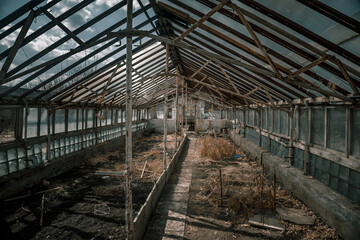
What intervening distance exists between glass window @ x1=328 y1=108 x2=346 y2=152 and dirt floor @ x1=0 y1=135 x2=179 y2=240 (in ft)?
17.7

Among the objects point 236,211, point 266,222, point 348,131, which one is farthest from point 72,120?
point 348,131

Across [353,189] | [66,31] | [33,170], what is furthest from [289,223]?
[33,170]

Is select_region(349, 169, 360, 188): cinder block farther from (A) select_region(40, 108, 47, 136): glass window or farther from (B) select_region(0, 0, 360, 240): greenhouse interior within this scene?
(A) select_region(40, 108, 47, 136): glass window

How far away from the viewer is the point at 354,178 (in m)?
4.13

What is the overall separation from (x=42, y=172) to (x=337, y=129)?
937 centimetres

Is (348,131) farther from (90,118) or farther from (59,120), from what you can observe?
(90,118)

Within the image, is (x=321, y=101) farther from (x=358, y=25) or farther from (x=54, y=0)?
(x=54, y=0)

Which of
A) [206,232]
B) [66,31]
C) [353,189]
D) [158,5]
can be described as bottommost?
[206,232]

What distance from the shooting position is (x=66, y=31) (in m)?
4.36

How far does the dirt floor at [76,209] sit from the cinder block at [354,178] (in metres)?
5.10

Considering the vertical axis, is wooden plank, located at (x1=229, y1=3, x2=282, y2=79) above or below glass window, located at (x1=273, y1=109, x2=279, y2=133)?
above

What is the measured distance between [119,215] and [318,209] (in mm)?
4954

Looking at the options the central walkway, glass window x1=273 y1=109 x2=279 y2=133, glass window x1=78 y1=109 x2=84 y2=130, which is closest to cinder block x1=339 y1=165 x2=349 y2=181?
the central walkway

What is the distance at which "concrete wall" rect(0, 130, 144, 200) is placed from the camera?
5.80m
